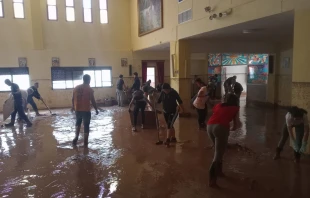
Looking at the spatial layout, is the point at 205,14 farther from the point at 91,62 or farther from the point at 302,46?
the point at 91,62

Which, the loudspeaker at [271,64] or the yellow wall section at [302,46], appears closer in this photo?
the yellow wall section at [302,46]

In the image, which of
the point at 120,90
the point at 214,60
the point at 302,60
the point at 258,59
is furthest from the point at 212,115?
the point at 214,60

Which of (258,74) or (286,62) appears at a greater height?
(286,62)

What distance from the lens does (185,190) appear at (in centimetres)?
393

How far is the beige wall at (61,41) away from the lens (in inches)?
517

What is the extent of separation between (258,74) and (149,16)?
6.15 meters

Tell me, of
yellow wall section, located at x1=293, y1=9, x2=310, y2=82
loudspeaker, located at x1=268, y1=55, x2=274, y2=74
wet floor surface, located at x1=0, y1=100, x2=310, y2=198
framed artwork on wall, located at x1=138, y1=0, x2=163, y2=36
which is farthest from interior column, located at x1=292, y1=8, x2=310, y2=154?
loudspeaker, located at x1=268, y1=55, x2=274, y2=74

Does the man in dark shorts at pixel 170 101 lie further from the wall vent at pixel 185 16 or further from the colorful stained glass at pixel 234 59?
the colorful stained glass at pixel 234 59

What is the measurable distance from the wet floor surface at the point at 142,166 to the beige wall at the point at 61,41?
649cm

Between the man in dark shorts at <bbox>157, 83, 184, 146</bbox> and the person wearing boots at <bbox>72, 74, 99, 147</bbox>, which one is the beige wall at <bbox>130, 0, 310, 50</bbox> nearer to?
the man in dark shorts at <bbox>157, 83, 184, 146</bbox>

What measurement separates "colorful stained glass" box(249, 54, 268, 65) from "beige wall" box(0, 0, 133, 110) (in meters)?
6.58

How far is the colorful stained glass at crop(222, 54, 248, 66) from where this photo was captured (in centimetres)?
1503

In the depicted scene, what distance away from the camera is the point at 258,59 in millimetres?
13570

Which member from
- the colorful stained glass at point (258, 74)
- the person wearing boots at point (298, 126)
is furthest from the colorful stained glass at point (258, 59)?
the person wearing boots at point (298, 126)
